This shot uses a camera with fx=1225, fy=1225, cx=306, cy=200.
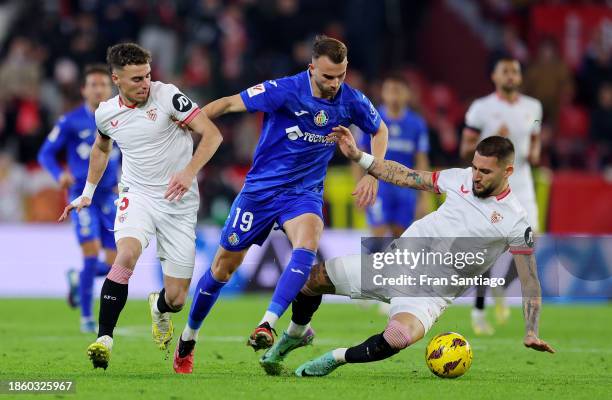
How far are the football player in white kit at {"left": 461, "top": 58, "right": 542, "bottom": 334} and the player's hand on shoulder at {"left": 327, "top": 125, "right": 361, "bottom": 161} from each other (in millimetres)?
4062

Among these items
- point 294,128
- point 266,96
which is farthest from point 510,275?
point 266,96

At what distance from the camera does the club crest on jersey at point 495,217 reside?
8.21 metres

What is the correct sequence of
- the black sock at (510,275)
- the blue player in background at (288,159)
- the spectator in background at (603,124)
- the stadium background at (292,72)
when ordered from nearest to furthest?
the blue player in background at (288,159) < the black sock at (510,275) < the stadium background at (292,72) < the spectator in background at (603,124)

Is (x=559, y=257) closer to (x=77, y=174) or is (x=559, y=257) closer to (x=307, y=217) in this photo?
(x=77, y=174)

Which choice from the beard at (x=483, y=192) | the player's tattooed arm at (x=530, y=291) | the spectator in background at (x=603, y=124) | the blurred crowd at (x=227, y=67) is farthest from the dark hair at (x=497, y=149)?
the spectator in background at (x=603, y=124)

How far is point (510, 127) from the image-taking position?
12367mm

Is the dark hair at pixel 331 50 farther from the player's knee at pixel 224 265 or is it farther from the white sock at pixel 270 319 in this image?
the white sock at pixel 270 319

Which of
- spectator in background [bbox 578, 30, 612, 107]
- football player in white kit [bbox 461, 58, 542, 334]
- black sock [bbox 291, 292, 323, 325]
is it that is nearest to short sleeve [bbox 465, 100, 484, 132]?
Result: football player in white kit [bbox 461, 58, 542, 334]

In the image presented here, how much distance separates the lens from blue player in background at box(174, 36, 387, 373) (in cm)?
860

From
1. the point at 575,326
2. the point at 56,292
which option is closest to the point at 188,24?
the point at 56,292

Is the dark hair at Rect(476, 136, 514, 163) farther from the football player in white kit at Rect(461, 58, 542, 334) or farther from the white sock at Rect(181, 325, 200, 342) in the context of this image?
the football player in white kit at Rect(461, 58, 542, 334)

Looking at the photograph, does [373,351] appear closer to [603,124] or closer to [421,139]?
[421,139]

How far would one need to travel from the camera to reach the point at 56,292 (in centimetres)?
1680

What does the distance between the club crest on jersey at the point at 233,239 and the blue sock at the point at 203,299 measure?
0.90 ft
